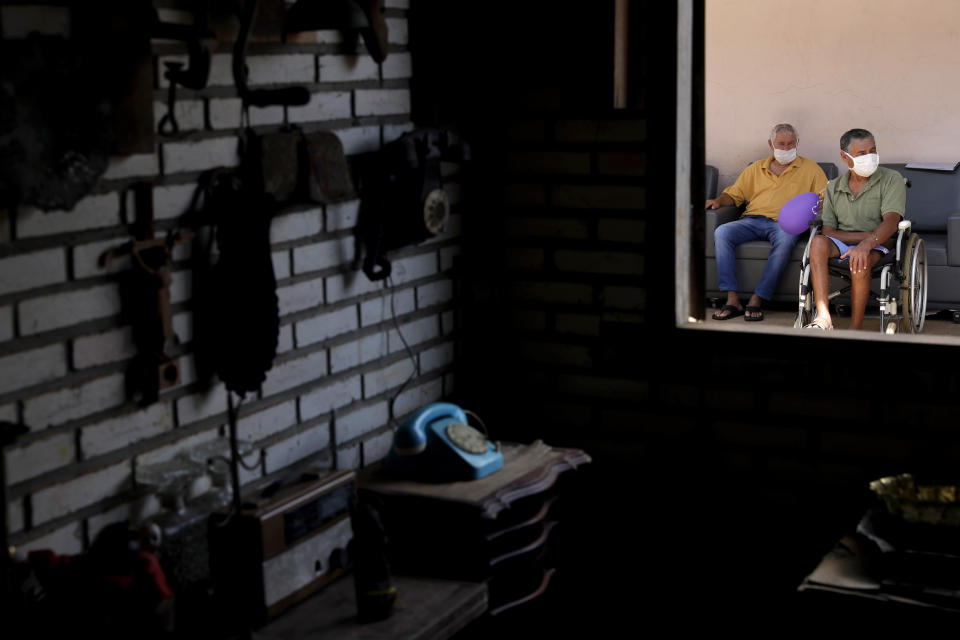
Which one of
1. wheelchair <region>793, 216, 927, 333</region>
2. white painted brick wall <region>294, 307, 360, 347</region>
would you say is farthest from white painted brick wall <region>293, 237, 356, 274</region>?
wheelchair <region>793, 216, 927, 333</region>

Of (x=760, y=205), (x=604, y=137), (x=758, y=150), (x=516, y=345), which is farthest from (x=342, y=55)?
(x=758, y=150)

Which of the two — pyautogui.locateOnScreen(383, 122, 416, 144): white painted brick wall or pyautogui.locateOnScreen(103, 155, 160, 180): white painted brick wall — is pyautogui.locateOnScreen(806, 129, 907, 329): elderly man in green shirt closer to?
pyautogui.locateOnScreen(383, 122, 416, 144): white painted brick wall

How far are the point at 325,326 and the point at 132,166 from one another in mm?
686

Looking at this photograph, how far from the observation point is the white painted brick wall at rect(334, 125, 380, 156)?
9.05 feet

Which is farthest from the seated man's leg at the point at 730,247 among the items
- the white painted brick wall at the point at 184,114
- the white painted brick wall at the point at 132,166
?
the white painted brick wall at the point at 132,166

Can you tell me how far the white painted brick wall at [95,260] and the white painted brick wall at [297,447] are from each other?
572mm

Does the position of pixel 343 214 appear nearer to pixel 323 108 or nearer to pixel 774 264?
pixel 323 108

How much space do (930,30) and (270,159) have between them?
6.59 metres

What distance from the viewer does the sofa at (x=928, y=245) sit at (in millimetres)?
7109

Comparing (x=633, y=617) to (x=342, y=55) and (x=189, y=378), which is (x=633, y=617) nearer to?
(x=189, y=378)

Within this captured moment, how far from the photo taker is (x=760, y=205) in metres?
7.50

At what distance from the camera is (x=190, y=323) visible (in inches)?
92.7

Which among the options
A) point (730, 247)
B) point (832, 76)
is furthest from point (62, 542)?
point (832, 76)

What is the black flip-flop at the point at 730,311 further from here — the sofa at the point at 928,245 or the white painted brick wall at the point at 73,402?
the white painted brick wall at the point at 73,402
